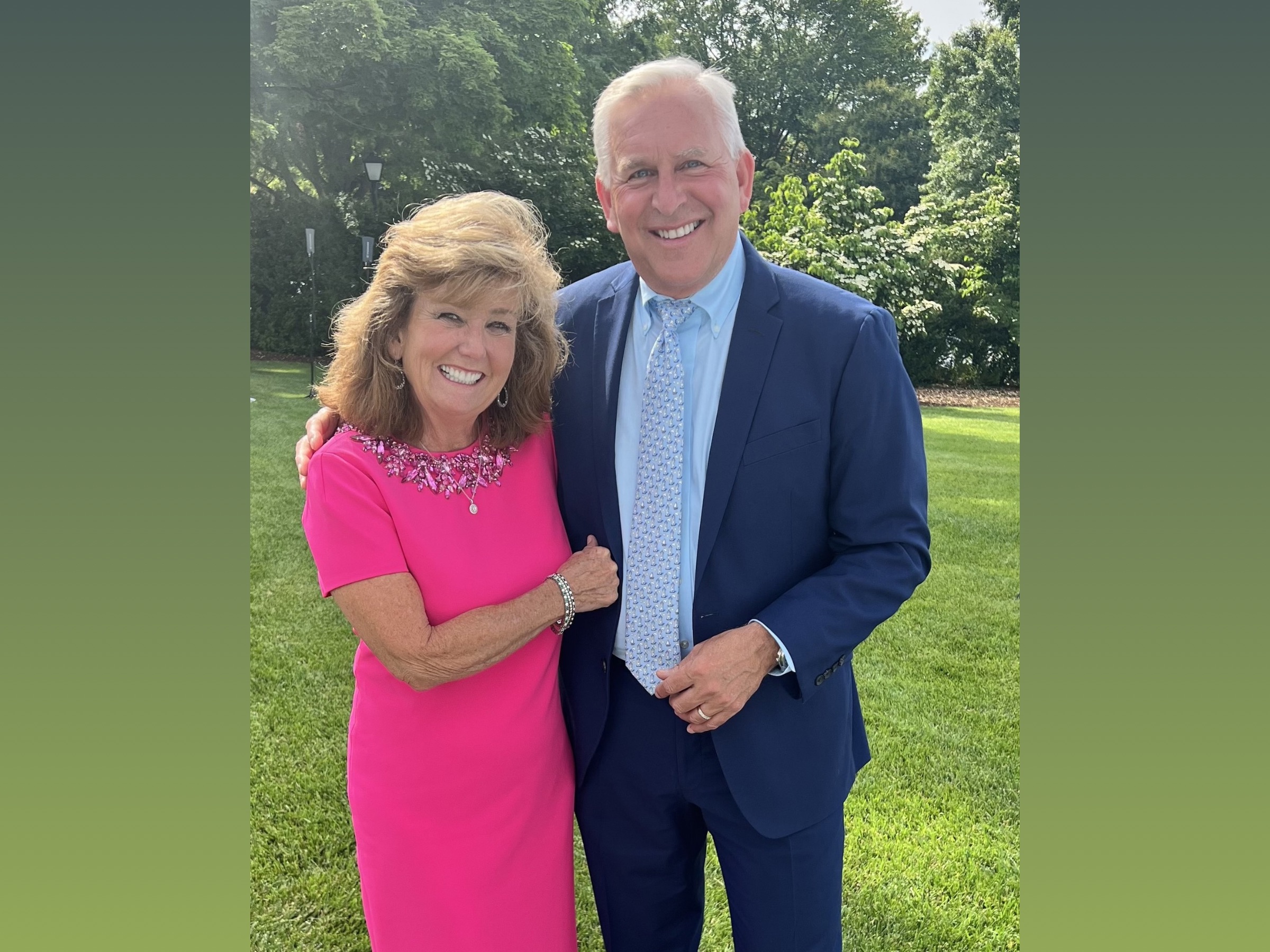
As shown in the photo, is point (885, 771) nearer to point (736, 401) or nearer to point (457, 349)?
point (736, 401)

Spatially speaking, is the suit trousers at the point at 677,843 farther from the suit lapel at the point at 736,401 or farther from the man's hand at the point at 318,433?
the man's hand at the point at 318,433

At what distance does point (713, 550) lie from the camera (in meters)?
2.13

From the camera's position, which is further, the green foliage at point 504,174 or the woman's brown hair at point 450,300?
the green foliage at point 504,174

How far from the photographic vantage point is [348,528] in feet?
6.54

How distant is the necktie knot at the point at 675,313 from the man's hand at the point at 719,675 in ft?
2.33

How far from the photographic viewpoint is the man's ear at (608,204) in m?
2.29

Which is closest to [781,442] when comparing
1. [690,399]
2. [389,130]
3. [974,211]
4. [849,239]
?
[690,399]

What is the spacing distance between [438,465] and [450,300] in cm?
37

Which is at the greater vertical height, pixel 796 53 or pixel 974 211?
pixel 796 53

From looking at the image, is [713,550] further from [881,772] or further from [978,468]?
[978,468]

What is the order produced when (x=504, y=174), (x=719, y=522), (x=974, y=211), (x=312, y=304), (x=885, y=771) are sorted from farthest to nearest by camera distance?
(x=974, y=211)
(x=504, y=174)
(x=312, y=304)
(x=885, y=771)
(x=719, y=522)

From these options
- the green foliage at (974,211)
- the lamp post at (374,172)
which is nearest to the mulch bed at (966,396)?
the green foliage at (974,211)

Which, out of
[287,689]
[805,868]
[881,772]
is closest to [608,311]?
[805,868]

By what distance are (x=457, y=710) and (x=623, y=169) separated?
1294mm
